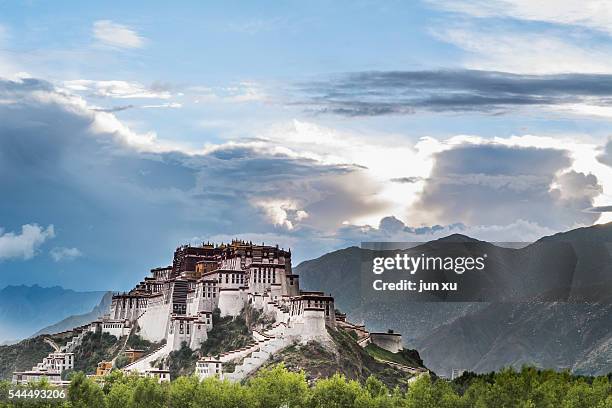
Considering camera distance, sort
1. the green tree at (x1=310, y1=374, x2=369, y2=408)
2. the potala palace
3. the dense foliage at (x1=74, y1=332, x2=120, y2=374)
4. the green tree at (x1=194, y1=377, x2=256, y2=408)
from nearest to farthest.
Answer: the green tree at (x1=194, y1=377, x2=256, y2=408) → the green tree at (x1=310, y1=374, x2=369, y2=408) → the potala palace → the dense foliage at (x1=74, y1=332, x2=120, y2=374)

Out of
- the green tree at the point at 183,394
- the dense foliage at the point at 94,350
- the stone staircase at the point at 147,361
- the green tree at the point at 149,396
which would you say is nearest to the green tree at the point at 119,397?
the green tree at the point at 149,396

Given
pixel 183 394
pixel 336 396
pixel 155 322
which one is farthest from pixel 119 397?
pixel 155 322

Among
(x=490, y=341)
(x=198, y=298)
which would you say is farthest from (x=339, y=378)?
(x=490, y=341)

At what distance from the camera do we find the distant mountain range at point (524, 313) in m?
159

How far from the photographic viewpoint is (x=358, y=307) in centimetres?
17938

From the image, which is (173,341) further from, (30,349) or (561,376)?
(561,376)

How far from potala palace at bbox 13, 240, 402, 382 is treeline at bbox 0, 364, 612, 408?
14.4m

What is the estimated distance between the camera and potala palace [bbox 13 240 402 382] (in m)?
119

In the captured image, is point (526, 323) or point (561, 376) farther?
point (526, 323)

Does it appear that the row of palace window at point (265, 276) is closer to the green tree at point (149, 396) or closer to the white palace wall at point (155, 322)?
the white palace wall at point (155, 322)

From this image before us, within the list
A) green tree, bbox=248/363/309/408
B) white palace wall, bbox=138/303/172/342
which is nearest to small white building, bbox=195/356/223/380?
green tree, bbox=248/363/309/408

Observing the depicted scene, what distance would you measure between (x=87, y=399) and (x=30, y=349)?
54879mm

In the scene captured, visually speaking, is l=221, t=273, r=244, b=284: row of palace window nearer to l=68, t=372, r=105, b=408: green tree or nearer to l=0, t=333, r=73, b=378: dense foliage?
l=0, t=333, r=73, b=378: dense foliage

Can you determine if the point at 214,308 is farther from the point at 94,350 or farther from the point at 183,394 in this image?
the point at 183,394
